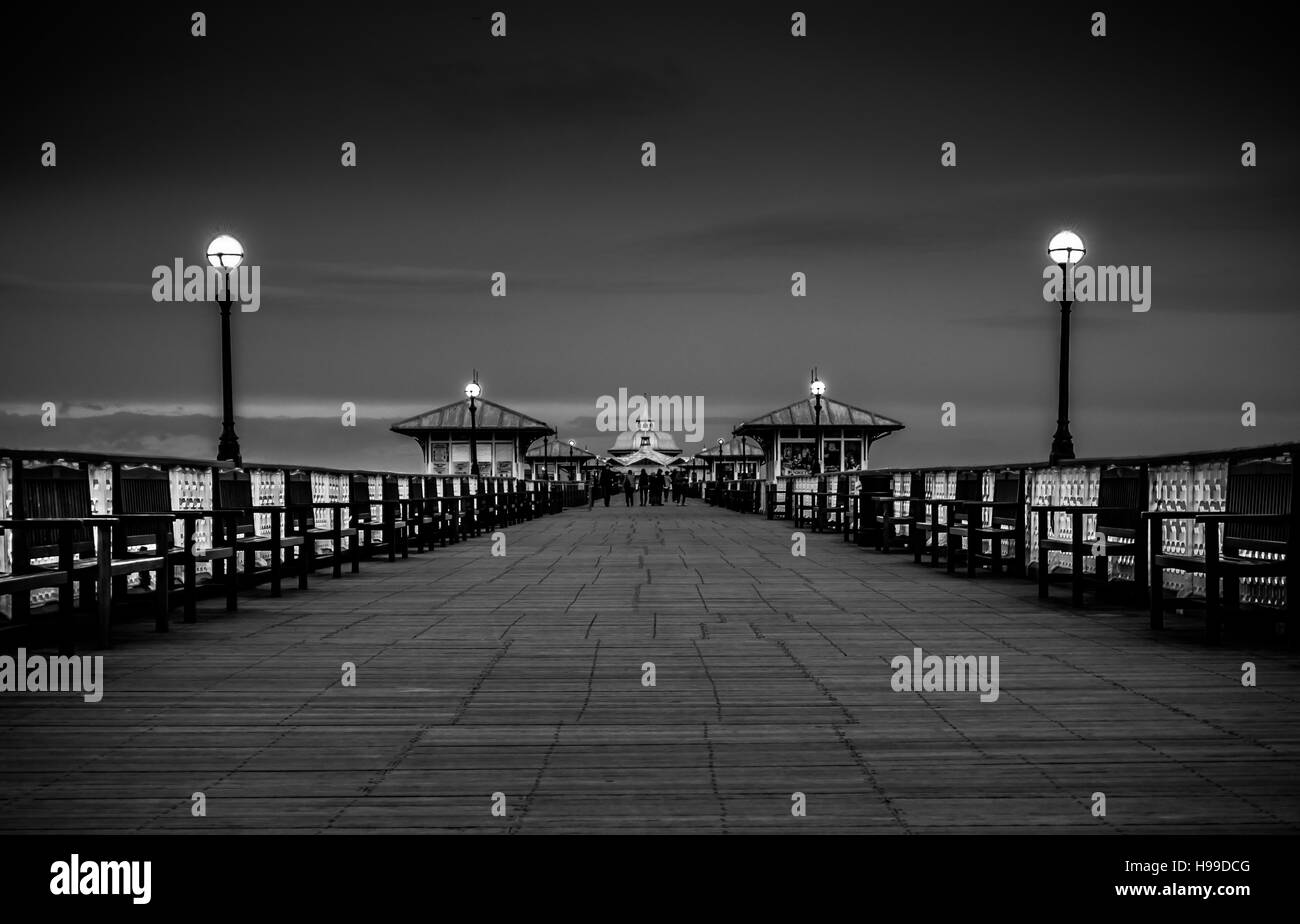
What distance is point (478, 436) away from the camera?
73688mm

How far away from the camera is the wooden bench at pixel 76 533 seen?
791 centimetres

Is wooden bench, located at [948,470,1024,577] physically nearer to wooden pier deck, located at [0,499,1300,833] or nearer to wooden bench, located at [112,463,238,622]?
wooden pier deck, located at [0,499,1300,833]

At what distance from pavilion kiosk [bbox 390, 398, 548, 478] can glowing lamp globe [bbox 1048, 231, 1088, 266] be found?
58063mm

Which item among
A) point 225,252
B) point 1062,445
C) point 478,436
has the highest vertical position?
point 225,252

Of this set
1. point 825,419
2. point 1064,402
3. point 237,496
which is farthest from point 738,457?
point 237,496

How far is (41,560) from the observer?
848 cm

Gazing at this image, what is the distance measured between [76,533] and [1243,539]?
8.09 m

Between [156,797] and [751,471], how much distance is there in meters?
94.1

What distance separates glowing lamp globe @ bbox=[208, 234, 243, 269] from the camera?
14539mm
